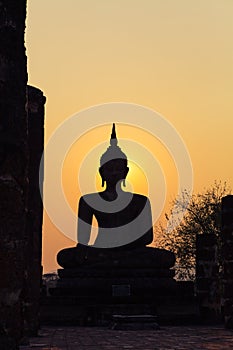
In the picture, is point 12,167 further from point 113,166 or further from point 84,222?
point 113,166

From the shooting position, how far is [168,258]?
71.8 feet

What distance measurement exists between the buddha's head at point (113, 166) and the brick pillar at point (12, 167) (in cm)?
1707

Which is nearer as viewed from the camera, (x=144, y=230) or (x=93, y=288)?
(x=93, y=288)

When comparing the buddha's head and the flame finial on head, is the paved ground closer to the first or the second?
the buddha's head

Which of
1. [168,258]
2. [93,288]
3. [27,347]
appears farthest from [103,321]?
[27,347]

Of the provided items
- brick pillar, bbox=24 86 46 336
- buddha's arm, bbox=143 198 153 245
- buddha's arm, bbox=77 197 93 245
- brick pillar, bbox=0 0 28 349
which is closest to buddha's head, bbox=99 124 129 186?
buddha's arm, bbox=77 197 93 245

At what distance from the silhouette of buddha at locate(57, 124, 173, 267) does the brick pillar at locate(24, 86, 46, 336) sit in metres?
7.61

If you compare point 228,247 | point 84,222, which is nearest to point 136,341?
point 228,247

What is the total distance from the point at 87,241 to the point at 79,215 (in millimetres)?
960

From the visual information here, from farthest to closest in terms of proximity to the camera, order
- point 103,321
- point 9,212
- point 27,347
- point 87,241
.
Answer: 1. point 87,241
2. point 103,321
3. point 27,347
4. point 9,212

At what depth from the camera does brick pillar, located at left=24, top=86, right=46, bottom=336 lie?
1384 cm

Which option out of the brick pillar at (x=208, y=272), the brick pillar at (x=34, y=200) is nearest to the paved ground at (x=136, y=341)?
the brick pillar at (x=34, y=200)

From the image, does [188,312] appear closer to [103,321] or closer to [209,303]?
[209,303]

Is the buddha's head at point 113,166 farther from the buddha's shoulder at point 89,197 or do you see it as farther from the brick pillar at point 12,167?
the brick pillar at point 12,167
